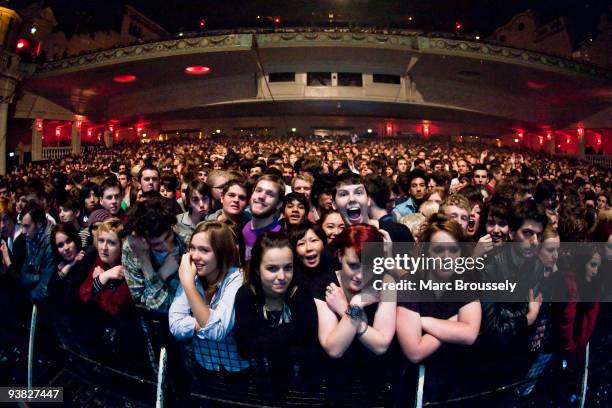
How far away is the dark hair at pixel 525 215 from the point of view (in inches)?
117

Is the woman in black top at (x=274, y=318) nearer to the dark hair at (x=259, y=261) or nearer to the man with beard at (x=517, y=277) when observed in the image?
the dark hair at (x=259, y=261)

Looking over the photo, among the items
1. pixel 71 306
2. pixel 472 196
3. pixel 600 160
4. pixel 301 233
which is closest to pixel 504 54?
pixel 600 160

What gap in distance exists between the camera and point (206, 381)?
2.15m

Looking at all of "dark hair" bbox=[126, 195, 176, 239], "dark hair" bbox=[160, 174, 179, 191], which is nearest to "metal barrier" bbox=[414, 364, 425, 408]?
"dark hair" bbox=[126, 195, 176, 239]

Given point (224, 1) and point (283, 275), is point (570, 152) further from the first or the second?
point (283, 275)

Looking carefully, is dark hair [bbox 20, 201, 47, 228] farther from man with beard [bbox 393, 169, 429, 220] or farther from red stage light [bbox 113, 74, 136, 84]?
red stage light [bbox 113, 74, 136, 84]

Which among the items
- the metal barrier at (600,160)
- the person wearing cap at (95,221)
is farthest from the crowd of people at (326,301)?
the metal barrier at (600,160)

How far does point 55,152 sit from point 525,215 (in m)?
28.0

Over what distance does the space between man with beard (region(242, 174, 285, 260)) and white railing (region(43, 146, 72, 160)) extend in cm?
2480

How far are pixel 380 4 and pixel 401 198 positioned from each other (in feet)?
97.0

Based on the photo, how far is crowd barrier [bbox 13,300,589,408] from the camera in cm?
195

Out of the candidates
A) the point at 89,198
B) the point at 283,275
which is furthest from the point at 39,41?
the point at 283,275

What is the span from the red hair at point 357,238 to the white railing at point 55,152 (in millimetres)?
26371

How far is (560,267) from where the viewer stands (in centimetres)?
259
